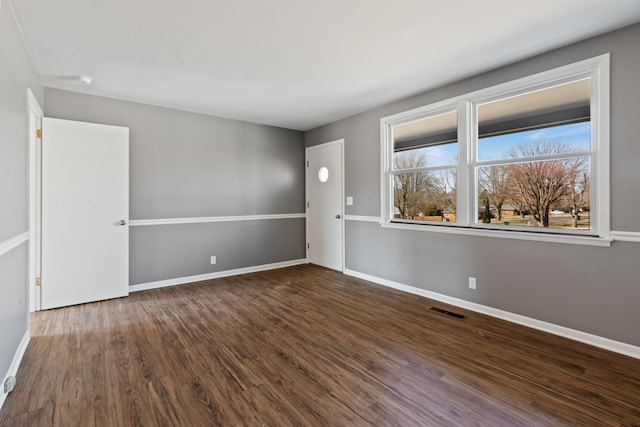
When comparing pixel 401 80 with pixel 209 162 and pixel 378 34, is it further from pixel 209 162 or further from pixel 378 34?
pixel 209 162

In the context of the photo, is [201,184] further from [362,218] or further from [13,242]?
[13,242]

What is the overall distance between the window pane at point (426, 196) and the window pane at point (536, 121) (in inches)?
20.4

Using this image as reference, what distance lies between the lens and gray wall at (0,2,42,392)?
1.93 metres

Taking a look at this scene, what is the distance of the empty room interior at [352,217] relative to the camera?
198 centimetres

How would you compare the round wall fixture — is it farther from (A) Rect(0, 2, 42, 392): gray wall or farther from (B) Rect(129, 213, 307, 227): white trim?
(A) Rect(0, 2, 42, 392): gray wall

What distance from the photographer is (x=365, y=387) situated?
2.00 m

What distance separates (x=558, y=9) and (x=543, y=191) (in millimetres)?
1488

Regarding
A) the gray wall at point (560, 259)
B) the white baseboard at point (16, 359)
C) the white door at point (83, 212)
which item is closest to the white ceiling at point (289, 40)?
the gray wall at point (560, 259)

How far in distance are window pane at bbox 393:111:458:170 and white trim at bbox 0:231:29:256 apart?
154 inches

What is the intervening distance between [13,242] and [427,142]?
Result: 159 inches

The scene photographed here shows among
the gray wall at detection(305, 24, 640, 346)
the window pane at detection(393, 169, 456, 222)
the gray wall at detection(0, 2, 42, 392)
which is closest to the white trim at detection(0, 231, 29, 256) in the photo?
the gray wall at detection(0, 2, 42, 392)

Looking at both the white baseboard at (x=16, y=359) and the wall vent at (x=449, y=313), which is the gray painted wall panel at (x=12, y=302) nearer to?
→ the white baseboard at (x=16, y=359)

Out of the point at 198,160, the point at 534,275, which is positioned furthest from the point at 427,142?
the point at 198,160

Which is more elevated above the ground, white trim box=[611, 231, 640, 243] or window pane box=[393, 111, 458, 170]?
window pane box=[393, 111, 458, 170]
